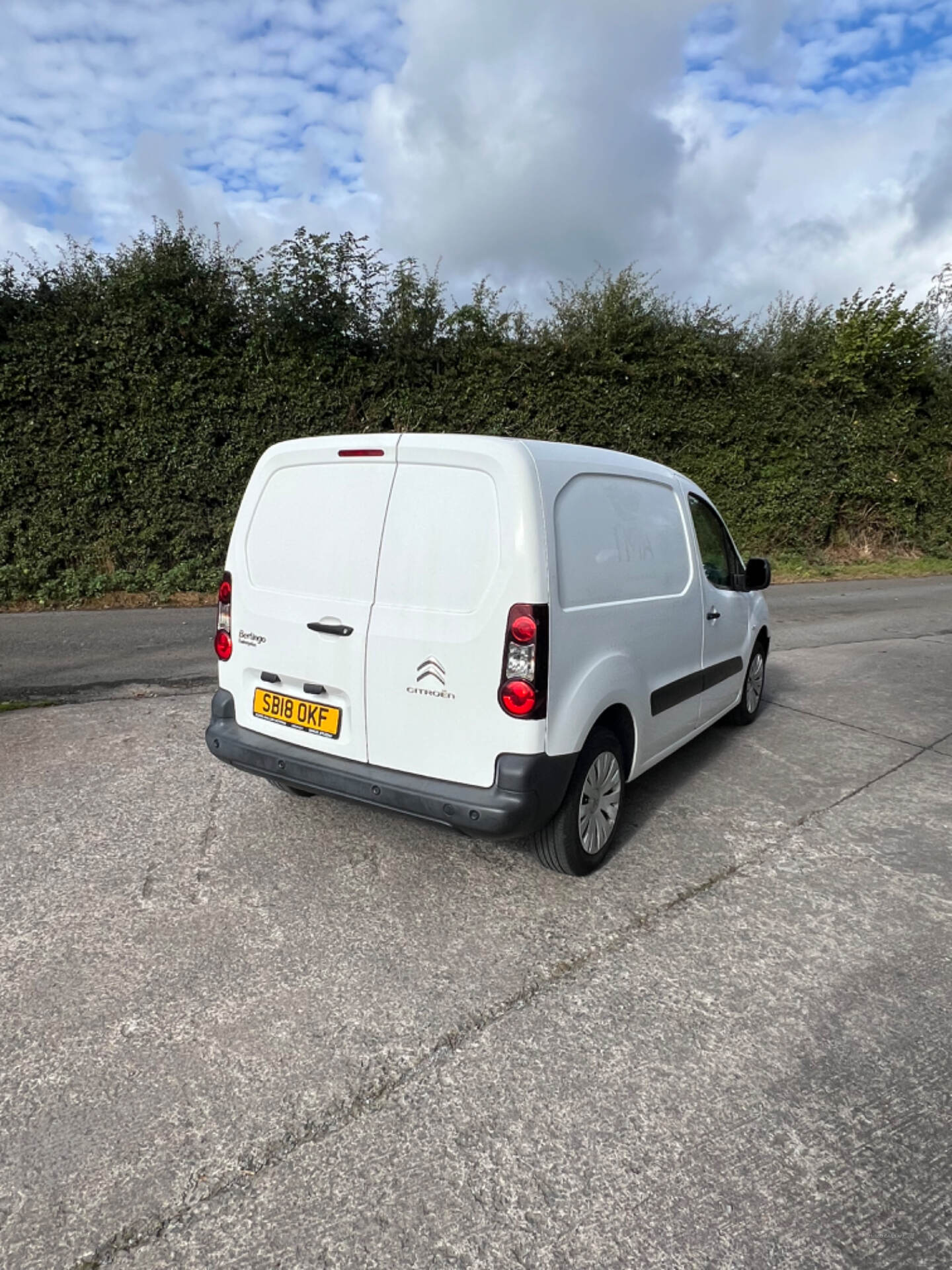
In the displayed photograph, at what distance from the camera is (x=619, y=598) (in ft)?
11.7

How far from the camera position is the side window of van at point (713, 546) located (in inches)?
185

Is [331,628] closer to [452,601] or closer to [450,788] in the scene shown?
[452,601]

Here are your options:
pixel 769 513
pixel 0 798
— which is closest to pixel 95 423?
pixel 0 798

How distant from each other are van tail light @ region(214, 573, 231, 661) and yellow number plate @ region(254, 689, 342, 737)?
315 millimetres

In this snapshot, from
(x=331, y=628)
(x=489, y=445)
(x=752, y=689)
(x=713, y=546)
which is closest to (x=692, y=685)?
(x=713, y=546)

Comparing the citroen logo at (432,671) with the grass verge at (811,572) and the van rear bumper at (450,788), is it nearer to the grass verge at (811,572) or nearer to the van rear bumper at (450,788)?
the van rear bumper at (450,788)

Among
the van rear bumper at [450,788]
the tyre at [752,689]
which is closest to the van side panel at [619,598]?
the van rear bumper at [450,788]

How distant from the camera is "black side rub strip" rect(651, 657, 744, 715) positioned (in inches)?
158

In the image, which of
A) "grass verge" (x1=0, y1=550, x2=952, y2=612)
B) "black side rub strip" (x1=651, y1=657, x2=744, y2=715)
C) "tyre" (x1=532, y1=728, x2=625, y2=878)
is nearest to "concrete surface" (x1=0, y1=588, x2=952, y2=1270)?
"tyre" (x1=532, y1=728, x2=625, y2=878)

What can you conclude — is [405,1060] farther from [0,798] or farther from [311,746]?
[0,798]

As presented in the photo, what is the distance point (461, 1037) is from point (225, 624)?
2175 mm

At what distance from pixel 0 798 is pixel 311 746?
6.37 ft

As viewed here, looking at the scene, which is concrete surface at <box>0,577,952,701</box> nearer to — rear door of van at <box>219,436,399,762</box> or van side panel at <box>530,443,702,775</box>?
rear door of van at <box>219,436,399,762</box>

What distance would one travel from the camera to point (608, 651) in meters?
3.45
